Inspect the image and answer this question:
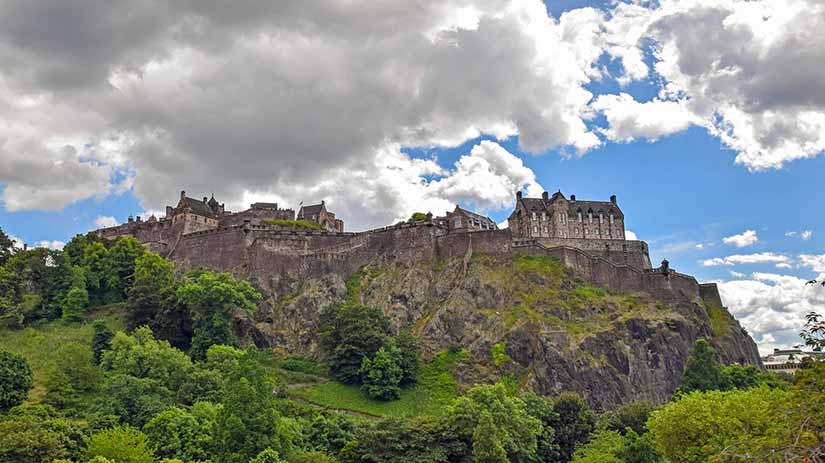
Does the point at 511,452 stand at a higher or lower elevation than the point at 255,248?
lower

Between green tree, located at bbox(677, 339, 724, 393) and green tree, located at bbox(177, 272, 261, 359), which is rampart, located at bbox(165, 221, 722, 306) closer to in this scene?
green tree, located at bbox(177, 272, 261, 359)

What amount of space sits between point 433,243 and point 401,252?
4.09 metres

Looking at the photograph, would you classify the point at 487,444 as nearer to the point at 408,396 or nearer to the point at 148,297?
the point at 408,396

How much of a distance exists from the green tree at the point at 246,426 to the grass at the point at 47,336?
27650 millimetres

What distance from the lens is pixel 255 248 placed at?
286ft

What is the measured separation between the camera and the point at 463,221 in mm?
95562

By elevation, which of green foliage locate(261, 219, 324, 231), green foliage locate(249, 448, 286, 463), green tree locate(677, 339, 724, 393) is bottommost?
green foliage locate(249, 448, 286, 463)

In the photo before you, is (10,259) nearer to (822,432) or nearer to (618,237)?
(618,237)

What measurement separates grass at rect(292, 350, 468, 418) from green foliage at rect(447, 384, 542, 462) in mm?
11823

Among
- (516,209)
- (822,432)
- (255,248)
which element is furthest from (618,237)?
(822,432)

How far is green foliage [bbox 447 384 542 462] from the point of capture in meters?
52.7

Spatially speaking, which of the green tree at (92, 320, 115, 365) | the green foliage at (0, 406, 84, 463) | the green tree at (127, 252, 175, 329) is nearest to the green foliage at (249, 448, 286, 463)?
the green foliage at (0, 406, 84, 463)

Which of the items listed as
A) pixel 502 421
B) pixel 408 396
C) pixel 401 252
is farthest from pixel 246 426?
pixel 401 252

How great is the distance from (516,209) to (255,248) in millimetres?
36280
